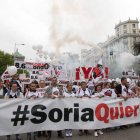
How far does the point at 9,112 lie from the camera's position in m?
7.94

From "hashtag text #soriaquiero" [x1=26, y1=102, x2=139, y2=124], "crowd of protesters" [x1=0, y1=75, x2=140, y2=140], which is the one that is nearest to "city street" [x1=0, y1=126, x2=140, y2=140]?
"crowd of protesters" [x1=0, y1=75, x2=140, y2=140]

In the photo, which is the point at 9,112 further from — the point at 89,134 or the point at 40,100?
the point at 89,134

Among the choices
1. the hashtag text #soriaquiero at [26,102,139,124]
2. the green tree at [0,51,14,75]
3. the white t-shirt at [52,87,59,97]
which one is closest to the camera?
the hashtag text #soriaquiero at [26,102,139,124]

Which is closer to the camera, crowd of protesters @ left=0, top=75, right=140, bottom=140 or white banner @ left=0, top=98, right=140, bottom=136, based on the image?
white banner @ left=0, top=98, right=140, bottom=136

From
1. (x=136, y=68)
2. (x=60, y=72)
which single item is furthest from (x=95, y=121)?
(x=136, y=68)

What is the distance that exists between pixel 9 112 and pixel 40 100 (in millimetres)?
998

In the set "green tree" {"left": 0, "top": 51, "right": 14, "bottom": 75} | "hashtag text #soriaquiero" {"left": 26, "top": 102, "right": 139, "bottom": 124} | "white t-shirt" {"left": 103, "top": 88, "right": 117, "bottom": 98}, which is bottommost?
"hashtag text #soriaquiero" {"left": 26, "top": 102, "right": 139, "bottom": 124}

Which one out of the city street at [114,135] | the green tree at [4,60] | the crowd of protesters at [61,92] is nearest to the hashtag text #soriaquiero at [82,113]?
the crowd of protesters at [61,92]

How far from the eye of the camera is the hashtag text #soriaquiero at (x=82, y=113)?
832 centimetres

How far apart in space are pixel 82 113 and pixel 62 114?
672mm

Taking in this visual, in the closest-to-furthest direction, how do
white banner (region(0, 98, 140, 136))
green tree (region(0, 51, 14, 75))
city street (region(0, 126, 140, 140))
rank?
1. white banner (region(0, 98, 140, 136))
2. city street (region(0, 126, 140, 140))
3. green tree (region(0, 51, 14, 75))

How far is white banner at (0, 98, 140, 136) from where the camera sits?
7953 millimetres

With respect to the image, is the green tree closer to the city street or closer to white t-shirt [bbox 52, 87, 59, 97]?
white t-shirt [bbox 52, 87, 59, 97]

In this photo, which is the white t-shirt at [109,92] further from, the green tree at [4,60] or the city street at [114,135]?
the green tree at [4,60]
